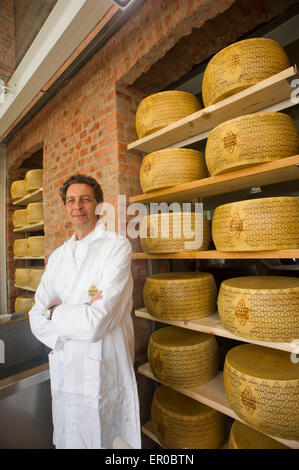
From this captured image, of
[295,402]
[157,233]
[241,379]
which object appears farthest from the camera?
[157,233]

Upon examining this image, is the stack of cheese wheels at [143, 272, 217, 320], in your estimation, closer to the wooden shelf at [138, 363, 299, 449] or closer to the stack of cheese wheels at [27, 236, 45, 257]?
the wooden shelf at [138, 363, 299, 449]

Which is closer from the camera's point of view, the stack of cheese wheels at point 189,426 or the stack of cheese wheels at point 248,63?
the stack of cheese wheels at point 248,63

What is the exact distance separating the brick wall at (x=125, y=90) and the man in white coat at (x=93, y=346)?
0.58 metres

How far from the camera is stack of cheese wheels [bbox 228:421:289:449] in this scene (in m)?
1.20

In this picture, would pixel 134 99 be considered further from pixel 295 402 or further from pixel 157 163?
pixel 295 402

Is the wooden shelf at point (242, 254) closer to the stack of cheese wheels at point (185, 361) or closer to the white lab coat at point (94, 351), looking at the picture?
the white lab coat at point (94, 351)

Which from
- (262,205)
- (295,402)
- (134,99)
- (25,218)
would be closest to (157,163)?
(262,205)

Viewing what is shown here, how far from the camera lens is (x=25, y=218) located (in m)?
3.62

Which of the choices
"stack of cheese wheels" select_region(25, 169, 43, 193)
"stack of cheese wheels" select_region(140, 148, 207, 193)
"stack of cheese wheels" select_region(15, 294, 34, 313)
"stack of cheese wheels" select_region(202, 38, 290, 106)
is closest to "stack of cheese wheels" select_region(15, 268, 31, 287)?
"stack of cheese wheels" select_region(15, 294, 34, 313)

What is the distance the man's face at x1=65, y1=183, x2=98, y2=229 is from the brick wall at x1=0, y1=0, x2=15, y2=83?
1648 mm

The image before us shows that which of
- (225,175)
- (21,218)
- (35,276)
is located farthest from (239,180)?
(21,218)

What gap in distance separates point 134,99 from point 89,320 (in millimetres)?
1776

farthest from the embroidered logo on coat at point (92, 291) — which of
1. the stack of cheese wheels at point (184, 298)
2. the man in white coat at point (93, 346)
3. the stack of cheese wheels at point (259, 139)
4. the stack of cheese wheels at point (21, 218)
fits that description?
the stack of cheese wheels at point (21, 218)

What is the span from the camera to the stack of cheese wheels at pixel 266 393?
1016 millimetres
